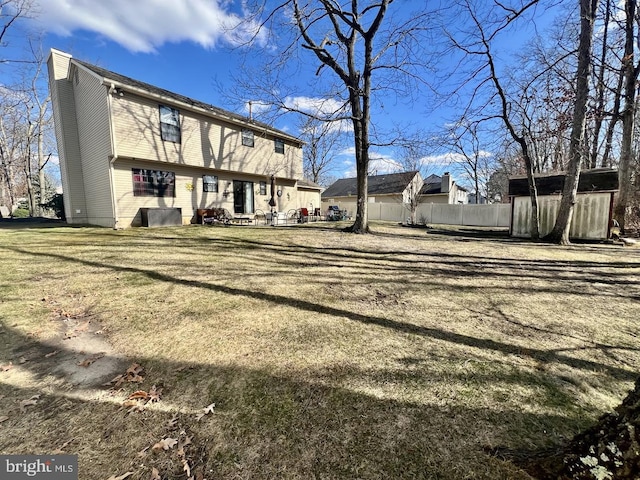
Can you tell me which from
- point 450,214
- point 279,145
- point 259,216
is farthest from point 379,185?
point 259,216

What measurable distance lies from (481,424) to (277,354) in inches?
70.8

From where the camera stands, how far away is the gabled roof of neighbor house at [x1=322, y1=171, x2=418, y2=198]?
3045 cm

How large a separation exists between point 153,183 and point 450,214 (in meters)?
23.2

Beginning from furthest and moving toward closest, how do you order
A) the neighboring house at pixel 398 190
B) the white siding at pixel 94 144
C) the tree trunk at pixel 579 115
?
the neighboring house at pixel 398 190 < the white siding at pixel 94 144 < the tree trunk at pixel 579 115

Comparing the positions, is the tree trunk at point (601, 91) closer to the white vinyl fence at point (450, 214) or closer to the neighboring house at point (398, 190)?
the white vinyl fence at point (450, 214)

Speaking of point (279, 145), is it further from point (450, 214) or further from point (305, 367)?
point (305, 367)

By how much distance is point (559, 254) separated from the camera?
834 cm

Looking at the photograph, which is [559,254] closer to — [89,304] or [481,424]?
[481,424]

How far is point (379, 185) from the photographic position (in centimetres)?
3356

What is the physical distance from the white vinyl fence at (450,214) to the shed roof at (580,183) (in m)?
7.57

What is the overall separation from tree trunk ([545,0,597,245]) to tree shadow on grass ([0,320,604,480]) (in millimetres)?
10966

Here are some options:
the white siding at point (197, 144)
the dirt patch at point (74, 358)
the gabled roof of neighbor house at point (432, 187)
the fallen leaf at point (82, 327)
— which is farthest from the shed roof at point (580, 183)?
the gabled roof of neighbor house at point (432, 187)

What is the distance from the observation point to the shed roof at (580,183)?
1170 cm

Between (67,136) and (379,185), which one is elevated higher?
(67,136)
